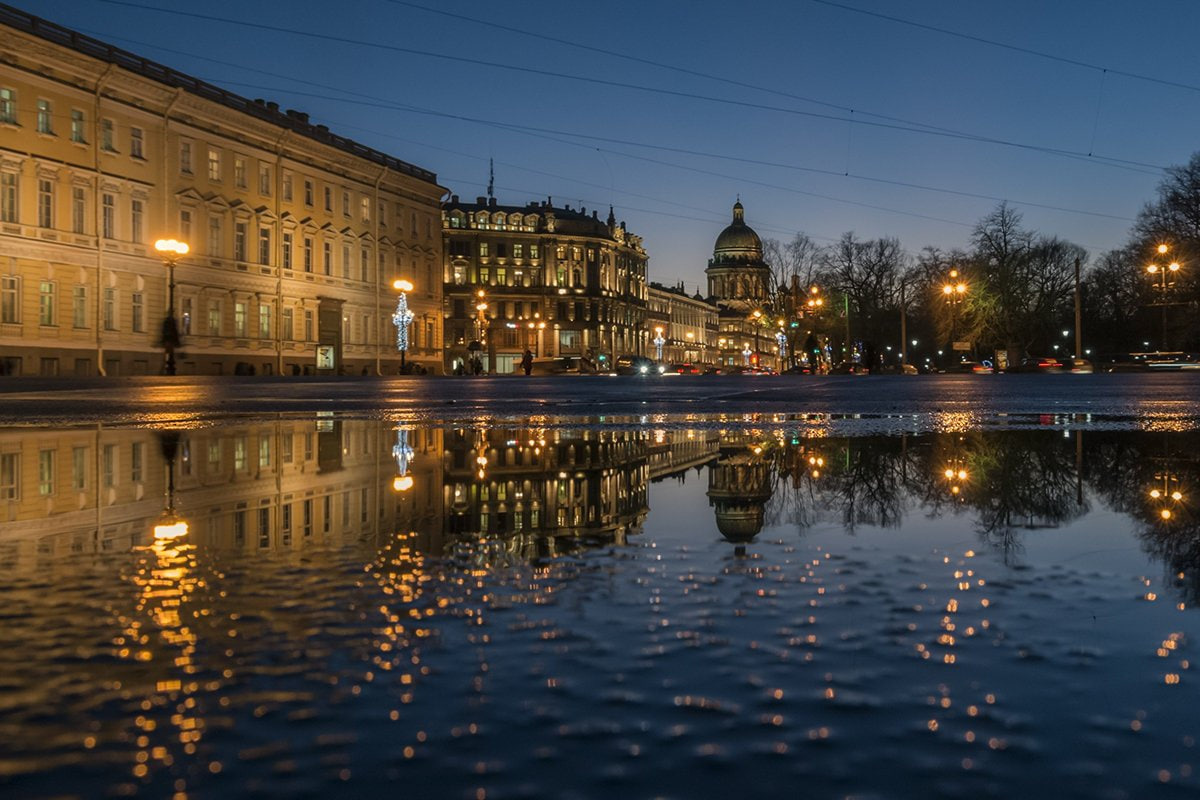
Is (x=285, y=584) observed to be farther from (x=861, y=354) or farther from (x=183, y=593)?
(x=861, y=354)

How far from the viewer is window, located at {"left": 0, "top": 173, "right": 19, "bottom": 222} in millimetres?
48438

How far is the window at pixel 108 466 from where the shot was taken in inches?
247

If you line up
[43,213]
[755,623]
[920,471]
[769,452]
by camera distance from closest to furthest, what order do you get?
[755,623] < [920,471] < [769,452] < [43,213]

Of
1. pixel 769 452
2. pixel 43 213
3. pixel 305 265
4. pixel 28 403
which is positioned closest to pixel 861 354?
pixel 305 265

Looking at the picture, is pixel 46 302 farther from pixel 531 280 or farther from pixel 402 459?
pixel 531 280

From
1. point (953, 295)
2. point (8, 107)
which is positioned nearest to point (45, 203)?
point (8, 107)

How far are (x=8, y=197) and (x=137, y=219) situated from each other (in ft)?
27.1

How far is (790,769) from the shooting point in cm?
185

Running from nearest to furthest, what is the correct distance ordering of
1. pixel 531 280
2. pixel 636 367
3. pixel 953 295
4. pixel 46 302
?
pixel 46 302 < pixel 636 367 < pixel 953 295 < pixel 531 280

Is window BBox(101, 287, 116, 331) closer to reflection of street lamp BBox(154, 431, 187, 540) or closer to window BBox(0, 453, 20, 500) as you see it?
window BBox(0, 453, 20, 500)

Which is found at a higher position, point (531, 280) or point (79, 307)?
point (531, 280)

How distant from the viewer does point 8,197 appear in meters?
48.6

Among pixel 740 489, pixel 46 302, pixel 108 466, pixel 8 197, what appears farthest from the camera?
pixel 46 302

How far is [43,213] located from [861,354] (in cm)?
7398
